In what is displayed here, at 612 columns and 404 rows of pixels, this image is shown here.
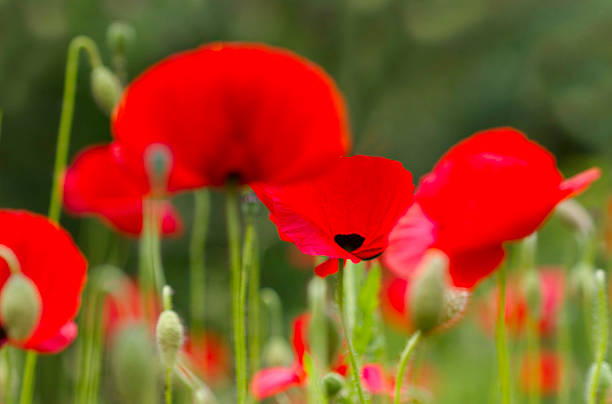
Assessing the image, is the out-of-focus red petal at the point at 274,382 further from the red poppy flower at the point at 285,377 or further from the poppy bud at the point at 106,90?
the poppy bud at the point at 106,90

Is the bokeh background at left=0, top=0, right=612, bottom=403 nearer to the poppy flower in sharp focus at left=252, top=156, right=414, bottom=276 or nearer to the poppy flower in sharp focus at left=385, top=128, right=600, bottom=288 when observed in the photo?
the poppy flower in sharp focus at left=385, top=128, right=600, bottom=288

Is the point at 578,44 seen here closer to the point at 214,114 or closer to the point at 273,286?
the point at 273,286

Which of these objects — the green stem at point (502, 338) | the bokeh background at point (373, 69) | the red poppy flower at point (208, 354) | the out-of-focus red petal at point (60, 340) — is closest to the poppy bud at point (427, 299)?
the green stem at point (502, 338)

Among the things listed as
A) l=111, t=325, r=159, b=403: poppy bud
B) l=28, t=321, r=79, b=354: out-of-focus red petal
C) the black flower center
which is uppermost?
the black flower center

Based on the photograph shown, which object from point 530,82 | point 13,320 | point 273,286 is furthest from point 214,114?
point 530,82

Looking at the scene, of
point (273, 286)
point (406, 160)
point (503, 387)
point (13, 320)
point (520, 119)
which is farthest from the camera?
point (520, 119)

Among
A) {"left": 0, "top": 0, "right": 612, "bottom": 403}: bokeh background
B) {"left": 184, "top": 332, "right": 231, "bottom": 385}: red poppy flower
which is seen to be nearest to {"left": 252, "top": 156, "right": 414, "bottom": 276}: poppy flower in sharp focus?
{"left": 184, "top": 332, "right": 231, "bottom": 385}: red poppy flower
